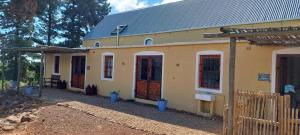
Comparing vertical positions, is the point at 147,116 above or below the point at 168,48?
below

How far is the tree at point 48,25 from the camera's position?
122 feet

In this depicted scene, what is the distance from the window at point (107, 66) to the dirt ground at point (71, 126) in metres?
5.82

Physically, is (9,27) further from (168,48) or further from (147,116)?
(147,116)

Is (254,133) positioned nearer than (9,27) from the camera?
Yes

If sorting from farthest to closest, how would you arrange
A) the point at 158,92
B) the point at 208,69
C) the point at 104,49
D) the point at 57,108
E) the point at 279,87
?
the point at 104,49 < the point at 158,92 < the point at 57,108 < the point at 208,69 < the point at 279,87

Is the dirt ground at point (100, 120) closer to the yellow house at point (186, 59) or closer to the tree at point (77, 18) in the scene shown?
the yellow house at point (186, 59)

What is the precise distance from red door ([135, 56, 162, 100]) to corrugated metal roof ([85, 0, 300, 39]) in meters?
A: 4.54

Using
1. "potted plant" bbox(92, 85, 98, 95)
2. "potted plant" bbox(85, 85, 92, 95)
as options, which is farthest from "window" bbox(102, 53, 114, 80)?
"potted plant" bbox(85, 85, 92, 95)

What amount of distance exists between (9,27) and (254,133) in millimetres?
28409

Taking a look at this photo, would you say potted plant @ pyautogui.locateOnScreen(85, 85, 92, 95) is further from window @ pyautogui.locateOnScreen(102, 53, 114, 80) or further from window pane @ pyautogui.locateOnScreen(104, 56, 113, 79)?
window pane @ pyautogui.locateOnScreen(104, 56, 113, 79)

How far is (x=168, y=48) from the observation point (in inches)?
583

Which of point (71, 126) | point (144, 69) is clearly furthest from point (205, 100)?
point (71, 126)

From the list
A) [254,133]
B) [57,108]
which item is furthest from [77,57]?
[254,133]

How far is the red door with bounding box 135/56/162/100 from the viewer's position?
15508 millimetres
